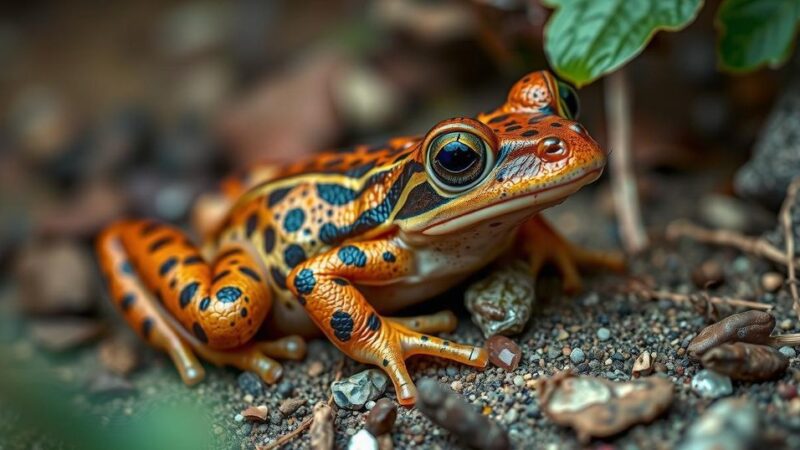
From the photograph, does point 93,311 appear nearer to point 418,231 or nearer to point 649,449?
point 418,231

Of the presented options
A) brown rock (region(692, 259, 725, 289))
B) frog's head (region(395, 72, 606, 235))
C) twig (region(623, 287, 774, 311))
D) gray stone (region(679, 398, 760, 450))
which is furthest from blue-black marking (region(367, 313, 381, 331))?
brown rock (region(692, 259, 725, 289))

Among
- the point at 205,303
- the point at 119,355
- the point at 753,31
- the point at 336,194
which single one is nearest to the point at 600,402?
the point at 336,194

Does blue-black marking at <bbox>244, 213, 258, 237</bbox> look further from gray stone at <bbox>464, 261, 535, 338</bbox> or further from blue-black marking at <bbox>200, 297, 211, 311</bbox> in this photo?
gray stone at <bbox>464, 261, 535, 338</bbox>

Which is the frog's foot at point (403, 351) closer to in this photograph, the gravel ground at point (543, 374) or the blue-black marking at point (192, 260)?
the gravel ground at point (543, 374)

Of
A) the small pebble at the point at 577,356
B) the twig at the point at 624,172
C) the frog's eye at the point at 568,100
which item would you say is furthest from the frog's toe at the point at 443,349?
the twig at the point at 624,172

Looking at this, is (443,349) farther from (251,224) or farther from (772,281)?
(772,281)

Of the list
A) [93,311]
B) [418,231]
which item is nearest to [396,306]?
[418,231]

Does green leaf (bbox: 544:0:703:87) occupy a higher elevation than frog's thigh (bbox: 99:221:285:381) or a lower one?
higher
